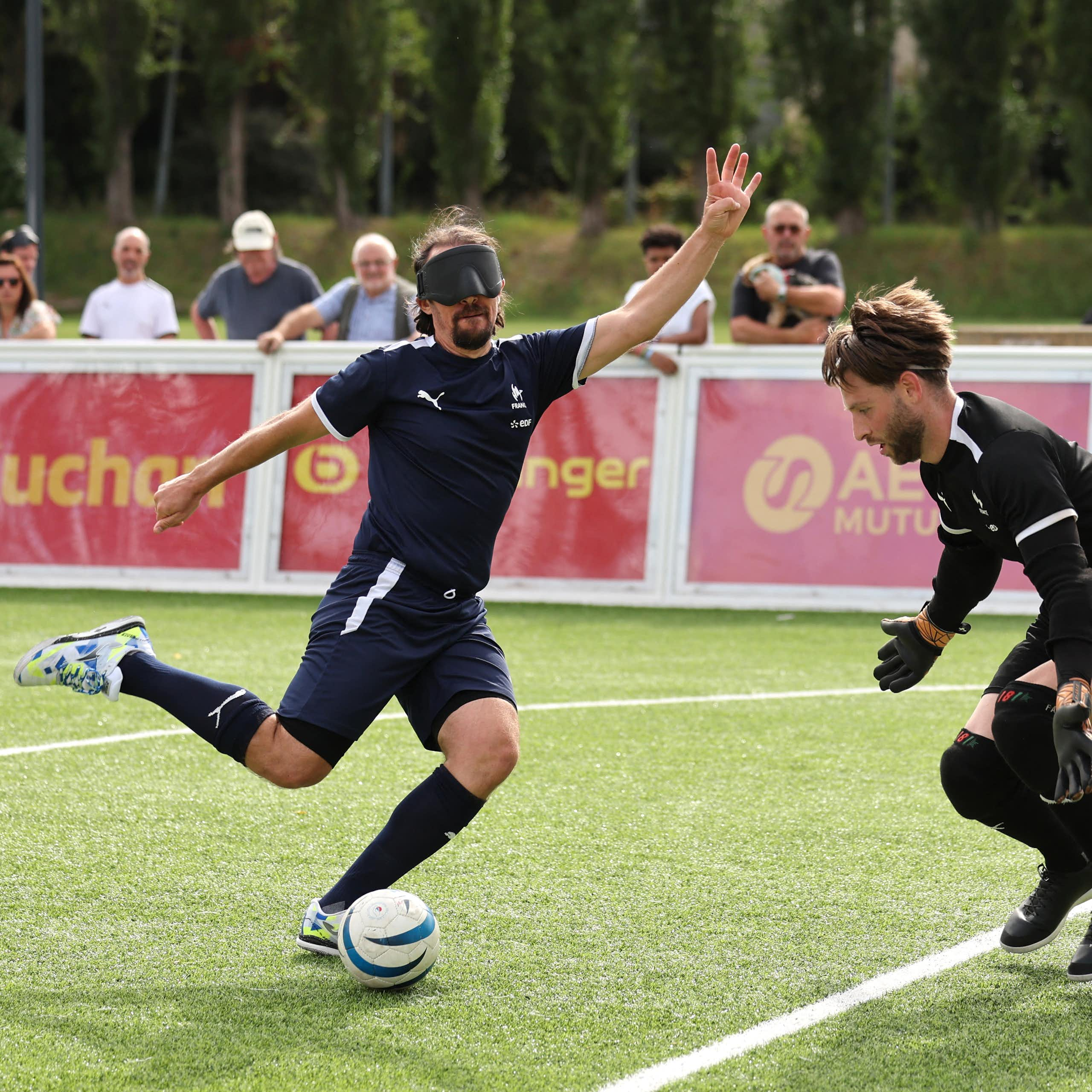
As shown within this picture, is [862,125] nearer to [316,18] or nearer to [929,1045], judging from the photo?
[316,18]

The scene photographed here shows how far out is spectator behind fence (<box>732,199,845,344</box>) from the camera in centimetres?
992

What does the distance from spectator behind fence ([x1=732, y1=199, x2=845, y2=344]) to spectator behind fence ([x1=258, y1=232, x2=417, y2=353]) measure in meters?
2.24

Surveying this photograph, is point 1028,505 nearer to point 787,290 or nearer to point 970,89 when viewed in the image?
point 787,290

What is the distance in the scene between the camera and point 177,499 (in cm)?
411

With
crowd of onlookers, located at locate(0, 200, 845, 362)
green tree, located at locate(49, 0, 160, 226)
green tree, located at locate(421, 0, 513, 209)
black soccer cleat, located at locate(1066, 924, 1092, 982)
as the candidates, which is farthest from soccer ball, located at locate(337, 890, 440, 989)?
green tree, located at locate(49, 0, 160, 226)

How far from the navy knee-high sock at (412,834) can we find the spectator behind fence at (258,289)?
731 cm

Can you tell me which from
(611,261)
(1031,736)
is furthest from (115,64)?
(1031,736)

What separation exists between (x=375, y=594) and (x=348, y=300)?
6.58 meters

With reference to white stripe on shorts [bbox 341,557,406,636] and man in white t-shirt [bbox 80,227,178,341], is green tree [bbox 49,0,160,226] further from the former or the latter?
white stripe on shorts [bbox 341,557,406,636]

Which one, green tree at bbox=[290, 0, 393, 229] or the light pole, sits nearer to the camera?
the light pole

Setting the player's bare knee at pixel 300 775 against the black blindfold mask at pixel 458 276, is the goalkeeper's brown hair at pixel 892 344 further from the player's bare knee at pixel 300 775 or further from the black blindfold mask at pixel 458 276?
the player's bare knee at pixel 300 775

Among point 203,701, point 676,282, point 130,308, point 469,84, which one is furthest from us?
point 469,84

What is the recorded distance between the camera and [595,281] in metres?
35.6

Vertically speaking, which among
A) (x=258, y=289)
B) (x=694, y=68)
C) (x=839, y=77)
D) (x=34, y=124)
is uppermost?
(x=694, y=68)
